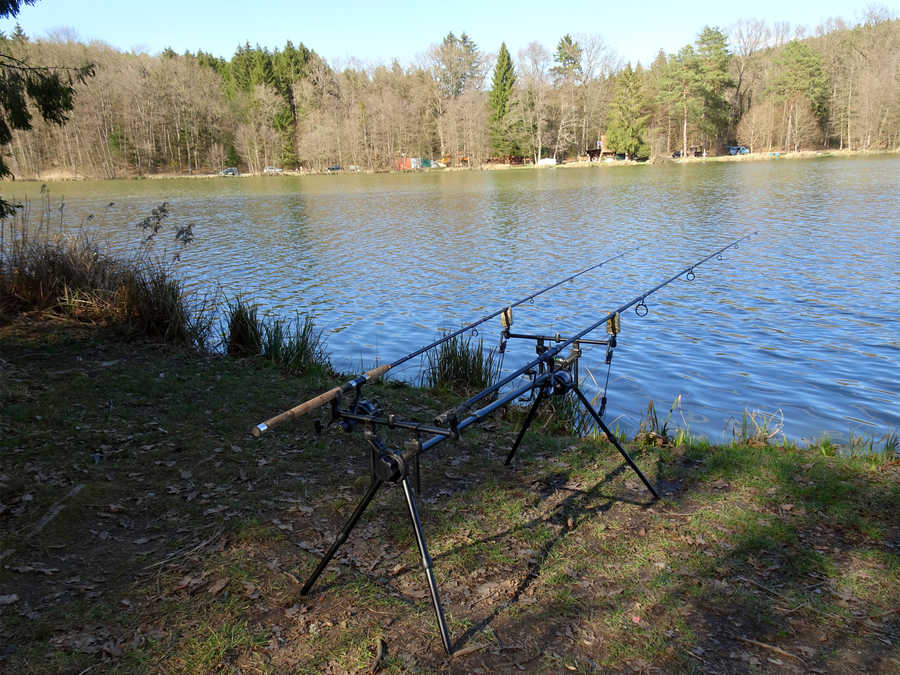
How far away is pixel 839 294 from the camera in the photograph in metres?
13.1

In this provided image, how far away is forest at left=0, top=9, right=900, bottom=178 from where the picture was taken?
7806 centimetres

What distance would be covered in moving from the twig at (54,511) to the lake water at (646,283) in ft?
18.7

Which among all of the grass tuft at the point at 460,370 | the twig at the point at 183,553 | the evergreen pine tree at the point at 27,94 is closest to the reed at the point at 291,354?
the grass tuft at the point at 460,370

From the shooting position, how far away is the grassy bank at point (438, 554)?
9.70 feet

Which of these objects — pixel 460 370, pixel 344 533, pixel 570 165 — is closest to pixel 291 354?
pixel 460 370

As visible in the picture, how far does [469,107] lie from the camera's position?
8612 cm

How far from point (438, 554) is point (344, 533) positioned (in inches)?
36.9

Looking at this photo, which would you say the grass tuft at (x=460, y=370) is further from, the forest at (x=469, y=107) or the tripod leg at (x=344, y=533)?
the forest at (x=469, y=107)

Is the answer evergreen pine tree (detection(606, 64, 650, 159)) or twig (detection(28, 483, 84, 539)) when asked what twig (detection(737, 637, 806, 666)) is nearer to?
twig (detection(28, 483, 84, 539))

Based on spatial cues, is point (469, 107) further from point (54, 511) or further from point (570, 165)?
point (54, 511)

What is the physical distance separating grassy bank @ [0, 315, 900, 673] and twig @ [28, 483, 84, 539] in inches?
0.6

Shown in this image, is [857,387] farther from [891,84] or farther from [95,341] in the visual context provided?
[891,84]

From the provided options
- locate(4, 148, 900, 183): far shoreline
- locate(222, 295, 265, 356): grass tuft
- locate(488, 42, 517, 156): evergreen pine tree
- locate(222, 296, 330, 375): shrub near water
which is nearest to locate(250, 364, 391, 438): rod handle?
locate(222, 296, 330, 375): shrub near water

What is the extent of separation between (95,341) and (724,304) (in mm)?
11599
